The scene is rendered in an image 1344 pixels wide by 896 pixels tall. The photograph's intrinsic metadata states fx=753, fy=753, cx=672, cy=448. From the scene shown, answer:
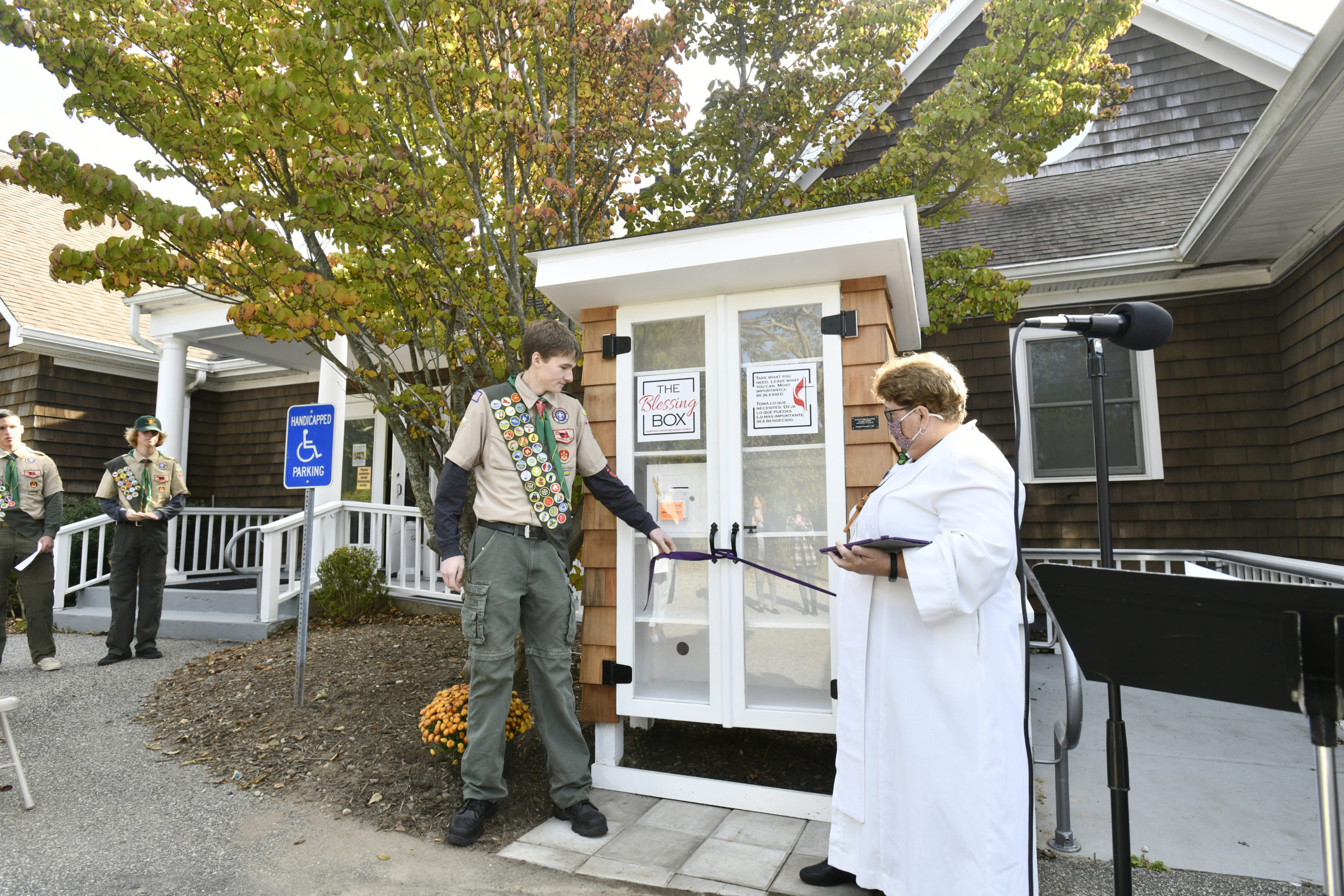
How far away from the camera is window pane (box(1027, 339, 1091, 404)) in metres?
6.66

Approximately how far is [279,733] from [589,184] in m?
3.63

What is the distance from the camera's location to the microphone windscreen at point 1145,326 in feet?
6.78

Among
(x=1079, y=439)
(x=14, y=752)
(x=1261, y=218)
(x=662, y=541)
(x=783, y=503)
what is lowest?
(x=14, y=752)

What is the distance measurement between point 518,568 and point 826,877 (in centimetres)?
155

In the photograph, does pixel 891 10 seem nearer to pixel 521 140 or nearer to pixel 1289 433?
pixel 521 140

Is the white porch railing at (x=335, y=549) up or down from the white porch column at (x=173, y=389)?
down

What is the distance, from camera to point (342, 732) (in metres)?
3.89

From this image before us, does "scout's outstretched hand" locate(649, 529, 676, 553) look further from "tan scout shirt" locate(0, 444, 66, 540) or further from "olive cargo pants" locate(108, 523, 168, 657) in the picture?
"tan scout shirt" locate(0, 444, 66, 540)

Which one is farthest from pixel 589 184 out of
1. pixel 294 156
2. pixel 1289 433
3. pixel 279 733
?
pixel 1289 433

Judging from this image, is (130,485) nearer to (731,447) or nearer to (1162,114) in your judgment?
(731,447)

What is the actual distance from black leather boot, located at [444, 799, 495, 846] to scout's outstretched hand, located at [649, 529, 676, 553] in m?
1.21

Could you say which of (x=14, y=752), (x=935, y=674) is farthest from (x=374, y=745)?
(x=935, y=674)

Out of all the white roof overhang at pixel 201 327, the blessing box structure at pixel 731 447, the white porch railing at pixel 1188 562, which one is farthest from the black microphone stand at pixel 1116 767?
the white roof overhang at pixel 201 327

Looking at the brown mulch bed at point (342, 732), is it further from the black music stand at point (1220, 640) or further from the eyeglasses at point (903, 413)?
the black music stand at point (1220, 640)
